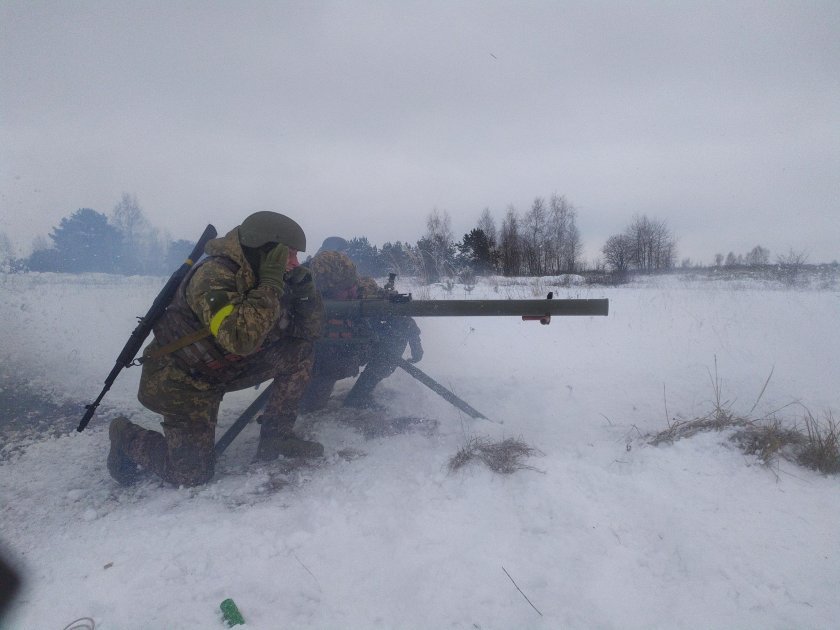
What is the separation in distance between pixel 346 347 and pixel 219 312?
6.10 ft

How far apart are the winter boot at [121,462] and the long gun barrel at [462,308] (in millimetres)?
1818

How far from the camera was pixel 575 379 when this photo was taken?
184 inches

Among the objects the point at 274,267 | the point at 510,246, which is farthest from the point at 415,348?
the point at 510,246

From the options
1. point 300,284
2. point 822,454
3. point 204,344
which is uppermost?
point 300,284

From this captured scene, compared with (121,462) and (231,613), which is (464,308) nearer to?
(231,613)

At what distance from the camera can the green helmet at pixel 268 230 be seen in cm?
286

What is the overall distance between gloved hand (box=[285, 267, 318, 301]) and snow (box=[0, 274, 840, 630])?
1245 millimetres

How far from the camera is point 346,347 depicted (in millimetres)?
4344

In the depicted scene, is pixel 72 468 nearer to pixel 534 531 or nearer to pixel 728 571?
pixel 534 531

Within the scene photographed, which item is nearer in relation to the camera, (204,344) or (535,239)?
(204,344)

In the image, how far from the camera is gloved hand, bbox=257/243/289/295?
9.17 ft

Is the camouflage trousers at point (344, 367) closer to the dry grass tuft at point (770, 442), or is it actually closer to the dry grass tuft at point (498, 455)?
the dry grass tuft at point (498, 455)

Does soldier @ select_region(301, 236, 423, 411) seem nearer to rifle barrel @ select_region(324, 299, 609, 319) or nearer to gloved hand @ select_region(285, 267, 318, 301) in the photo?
rifle barrel @ select_region(324, 299, 609, 319)

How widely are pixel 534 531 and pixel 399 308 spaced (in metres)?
2.17
